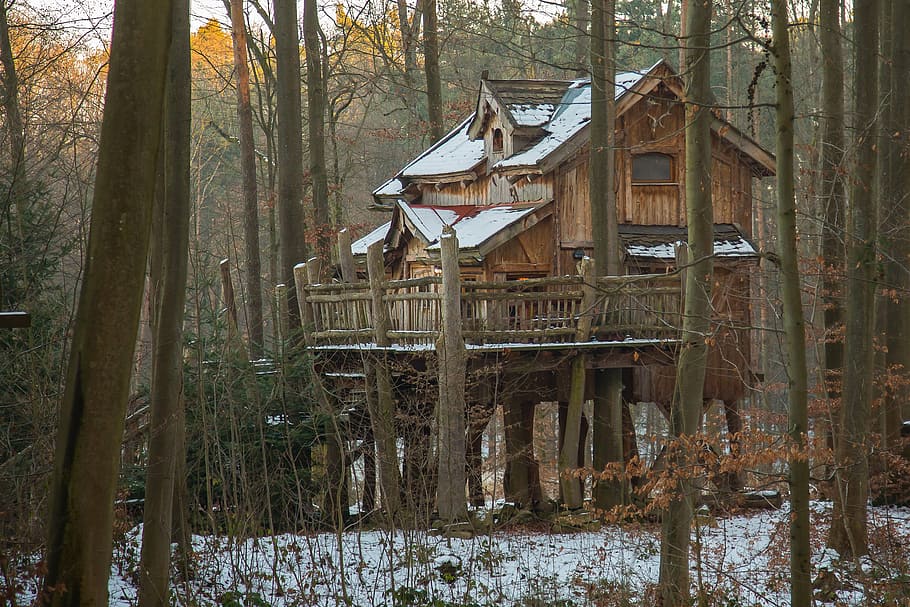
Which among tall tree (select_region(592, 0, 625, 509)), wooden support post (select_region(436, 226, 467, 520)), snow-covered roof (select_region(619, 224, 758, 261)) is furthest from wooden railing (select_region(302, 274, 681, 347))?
snow-covered roof (select_region(619, 224, 758, 261))

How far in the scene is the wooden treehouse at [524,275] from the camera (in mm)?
15352

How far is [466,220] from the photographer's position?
2022 cm

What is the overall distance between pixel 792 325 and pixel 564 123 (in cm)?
1396

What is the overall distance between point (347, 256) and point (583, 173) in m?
6.19

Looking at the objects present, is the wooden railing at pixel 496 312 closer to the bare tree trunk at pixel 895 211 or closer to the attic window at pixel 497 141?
the bare tree trunk at pixel 895 211

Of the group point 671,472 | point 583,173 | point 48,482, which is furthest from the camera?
point 583,173

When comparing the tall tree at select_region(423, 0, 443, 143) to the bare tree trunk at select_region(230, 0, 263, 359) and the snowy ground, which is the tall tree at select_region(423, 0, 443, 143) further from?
the snowy ground

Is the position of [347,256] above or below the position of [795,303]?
above

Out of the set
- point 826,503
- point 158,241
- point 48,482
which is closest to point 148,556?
point 48,482

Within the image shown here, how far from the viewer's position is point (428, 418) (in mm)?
15383

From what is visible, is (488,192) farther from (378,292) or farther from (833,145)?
(833,145)

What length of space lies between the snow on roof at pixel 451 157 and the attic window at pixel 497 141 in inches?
27.3

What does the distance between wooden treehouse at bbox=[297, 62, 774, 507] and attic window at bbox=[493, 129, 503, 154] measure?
4 centimetres

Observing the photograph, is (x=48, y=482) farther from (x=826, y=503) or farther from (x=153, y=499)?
(x=826, y=503)
